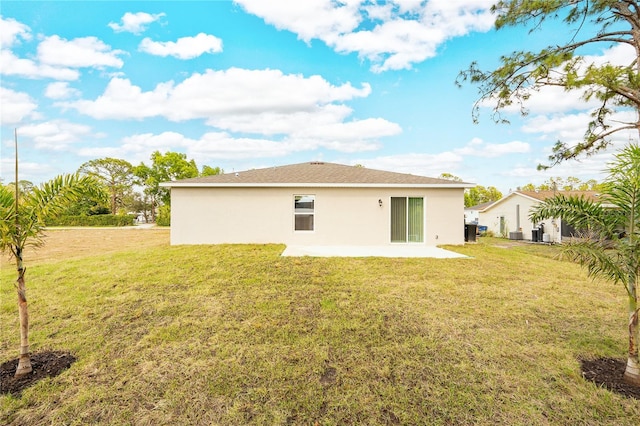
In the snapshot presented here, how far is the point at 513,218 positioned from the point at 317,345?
70.7ft

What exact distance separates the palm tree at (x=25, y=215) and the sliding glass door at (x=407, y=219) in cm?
986

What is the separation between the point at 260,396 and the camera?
8.98 feet

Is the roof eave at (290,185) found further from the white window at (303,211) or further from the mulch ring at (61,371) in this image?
the mulch ring at (61,371)

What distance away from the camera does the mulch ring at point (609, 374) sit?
2822 millimetres

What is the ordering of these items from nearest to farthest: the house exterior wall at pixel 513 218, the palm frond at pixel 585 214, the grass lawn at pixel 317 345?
the grass lawn at pixel 317 345 → the palm frond at pixel 585 214 → the house exterior wall at pixel 513 218

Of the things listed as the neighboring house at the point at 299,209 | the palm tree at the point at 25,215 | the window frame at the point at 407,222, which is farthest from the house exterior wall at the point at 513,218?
the palm tree at the point at 25,215

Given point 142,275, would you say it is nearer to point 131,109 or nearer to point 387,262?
point 387,262

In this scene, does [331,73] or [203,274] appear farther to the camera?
[331,73]

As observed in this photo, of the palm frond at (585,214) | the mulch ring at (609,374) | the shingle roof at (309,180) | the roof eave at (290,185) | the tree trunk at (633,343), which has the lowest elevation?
the mulch ring at (609,374)

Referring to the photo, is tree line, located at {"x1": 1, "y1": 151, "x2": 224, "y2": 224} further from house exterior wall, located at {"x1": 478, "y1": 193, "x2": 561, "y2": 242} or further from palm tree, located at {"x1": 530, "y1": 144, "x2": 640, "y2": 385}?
palm tree, located at {"x1": 530, "y1": 144, "x2": 640, "y2": 385}

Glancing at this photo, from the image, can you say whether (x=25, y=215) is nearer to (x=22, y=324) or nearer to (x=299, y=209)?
(x=22, y=324)

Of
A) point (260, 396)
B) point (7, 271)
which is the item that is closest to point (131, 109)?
point (7, 271)

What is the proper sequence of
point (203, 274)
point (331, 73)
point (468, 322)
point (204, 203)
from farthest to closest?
point (331, 73), point (204, 203), point (203, 274), point (468, 322)

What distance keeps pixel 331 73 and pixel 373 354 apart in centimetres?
1578
